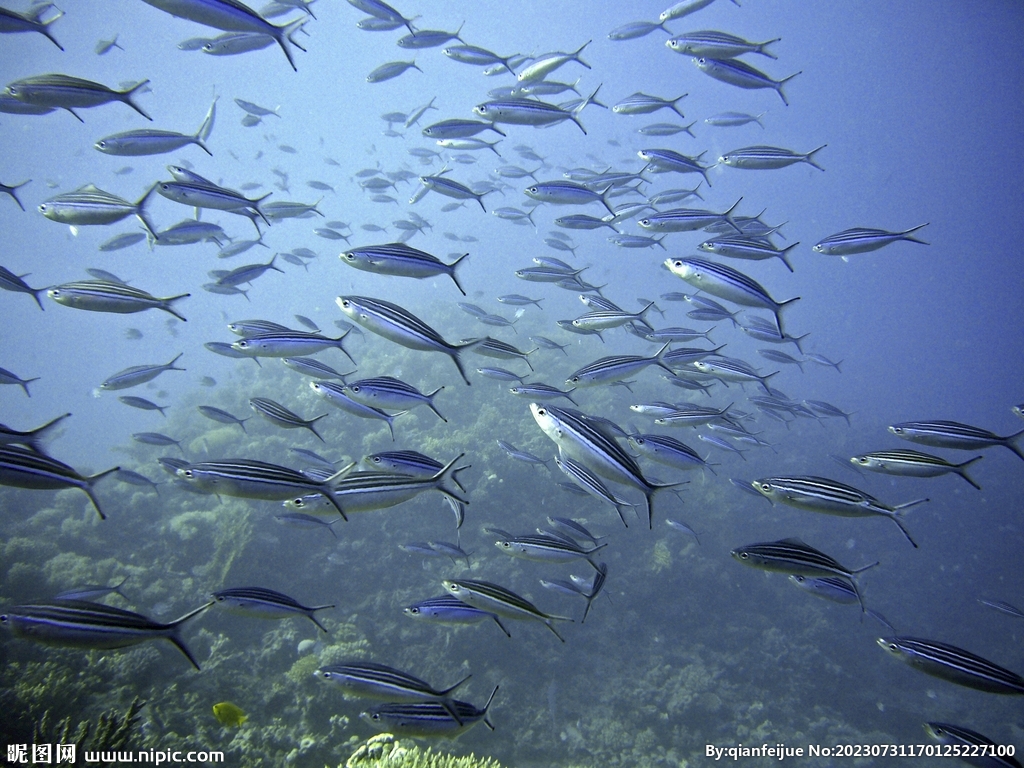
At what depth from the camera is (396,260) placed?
12.2ft

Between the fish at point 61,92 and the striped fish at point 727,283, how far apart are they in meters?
5.08

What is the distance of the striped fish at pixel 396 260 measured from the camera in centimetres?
373

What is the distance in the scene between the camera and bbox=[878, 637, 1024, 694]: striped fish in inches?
121

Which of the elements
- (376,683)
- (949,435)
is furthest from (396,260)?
(949,435)

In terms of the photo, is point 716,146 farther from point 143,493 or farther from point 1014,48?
point 143,493

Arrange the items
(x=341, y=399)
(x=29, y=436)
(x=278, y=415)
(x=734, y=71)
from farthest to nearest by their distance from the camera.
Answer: (x=734, y=71) < (x=278, y=415) < (x=341, y=399) < (x=29, y=436)

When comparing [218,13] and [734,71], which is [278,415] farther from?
[734,71]

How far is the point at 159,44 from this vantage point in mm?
47719

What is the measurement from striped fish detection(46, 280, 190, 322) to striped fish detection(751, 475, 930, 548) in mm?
5519

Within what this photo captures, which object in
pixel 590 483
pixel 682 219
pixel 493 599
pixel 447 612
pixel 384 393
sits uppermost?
pixel 682 219

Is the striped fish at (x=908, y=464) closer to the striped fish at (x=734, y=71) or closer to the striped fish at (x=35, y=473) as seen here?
the striped fish at (x=734, y=71)

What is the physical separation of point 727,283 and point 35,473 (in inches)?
216

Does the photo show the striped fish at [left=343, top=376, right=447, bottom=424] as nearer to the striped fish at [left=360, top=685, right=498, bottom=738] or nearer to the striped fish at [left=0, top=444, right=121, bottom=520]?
the striped fish at [left=0, top=444, right=121, bottom=520]

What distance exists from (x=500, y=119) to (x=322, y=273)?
92968 mm
